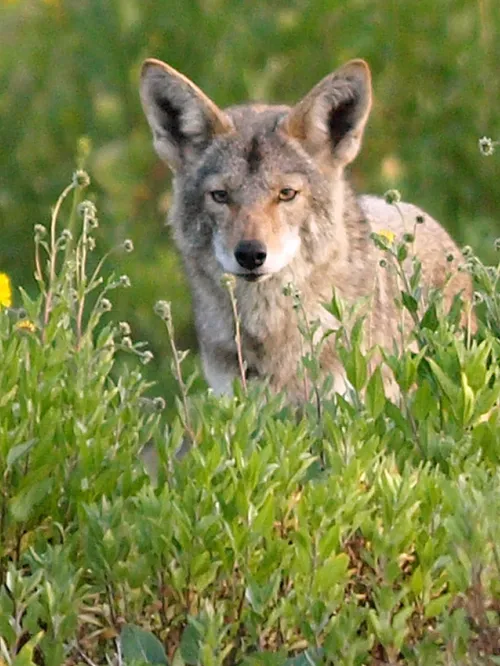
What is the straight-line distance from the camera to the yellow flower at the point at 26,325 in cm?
427

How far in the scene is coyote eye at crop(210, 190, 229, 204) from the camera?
6277 millimetres

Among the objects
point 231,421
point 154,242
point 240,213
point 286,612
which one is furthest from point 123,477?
point 154,242

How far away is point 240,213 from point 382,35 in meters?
3.93

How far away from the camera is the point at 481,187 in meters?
9.70

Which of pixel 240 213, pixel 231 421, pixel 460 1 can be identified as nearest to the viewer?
pixel 231 421

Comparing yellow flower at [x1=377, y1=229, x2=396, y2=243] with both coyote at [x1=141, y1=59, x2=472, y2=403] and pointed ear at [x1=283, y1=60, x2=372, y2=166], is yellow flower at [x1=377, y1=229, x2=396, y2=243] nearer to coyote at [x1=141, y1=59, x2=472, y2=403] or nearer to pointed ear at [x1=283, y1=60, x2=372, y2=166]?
coyote at [x1=141, y1=59, x2=472, y2=403]

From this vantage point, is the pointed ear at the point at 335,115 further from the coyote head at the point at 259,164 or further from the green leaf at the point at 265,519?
the green leaf at the point at 265,519

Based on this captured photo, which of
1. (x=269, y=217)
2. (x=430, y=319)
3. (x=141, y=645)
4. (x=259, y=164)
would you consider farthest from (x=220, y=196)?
(x=141, y=645)

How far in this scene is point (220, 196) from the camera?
6.31 metres

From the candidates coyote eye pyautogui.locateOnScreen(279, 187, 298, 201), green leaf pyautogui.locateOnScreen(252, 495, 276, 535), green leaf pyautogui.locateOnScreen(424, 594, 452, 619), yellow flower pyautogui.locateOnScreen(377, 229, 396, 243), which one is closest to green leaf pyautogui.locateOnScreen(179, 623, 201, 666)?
green leaf pyautogui.locateOnScreen(252, 495, 276, 535)

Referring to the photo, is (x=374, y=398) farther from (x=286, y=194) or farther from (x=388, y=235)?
(x=286, y=194)

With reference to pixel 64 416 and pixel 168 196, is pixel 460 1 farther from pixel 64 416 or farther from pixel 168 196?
pixel 64 416

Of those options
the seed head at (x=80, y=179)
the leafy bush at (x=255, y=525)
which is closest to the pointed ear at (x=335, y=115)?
the seed head at (x=80, y=179)

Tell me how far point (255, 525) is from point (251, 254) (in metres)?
2.83
